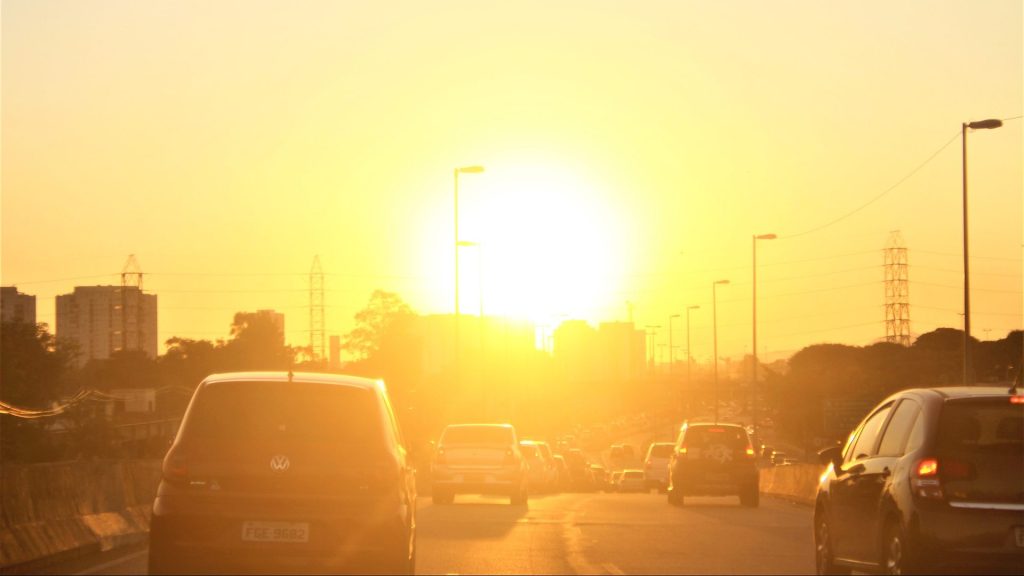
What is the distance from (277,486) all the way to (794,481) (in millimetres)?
25736

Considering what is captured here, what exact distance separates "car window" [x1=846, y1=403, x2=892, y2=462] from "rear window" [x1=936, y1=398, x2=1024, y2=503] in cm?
135

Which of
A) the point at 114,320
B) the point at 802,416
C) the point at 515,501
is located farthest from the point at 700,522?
the point at 114,320

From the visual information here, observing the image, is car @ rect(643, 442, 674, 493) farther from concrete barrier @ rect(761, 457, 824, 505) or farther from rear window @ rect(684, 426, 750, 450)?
rear window @ rect(684, 426, 750, 450)

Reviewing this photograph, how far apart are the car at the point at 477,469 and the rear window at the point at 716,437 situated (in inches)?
152

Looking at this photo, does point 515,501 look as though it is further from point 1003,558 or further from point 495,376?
point 495,376

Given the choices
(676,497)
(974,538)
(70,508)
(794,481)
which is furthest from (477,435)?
(974,538)

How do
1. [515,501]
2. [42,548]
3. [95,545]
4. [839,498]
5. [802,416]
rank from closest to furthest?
[839,498]
[42,548]
[95,545]
[515,501]
[802,416]

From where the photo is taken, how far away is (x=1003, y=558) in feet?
33.5

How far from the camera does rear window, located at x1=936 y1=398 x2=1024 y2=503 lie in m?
10.4

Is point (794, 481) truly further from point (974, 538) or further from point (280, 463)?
point (280, 463)

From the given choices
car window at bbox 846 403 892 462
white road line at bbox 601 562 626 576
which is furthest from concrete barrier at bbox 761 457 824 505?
car window at bbox 846 403 892 462

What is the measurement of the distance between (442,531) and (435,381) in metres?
97.6

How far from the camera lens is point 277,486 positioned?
10383 millimetres

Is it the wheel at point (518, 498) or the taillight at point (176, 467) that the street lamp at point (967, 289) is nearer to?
the wheel at point (518, 498)
